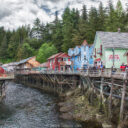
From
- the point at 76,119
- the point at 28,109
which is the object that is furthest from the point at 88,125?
the point at 28,109

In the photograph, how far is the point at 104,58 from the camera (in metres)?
24.0

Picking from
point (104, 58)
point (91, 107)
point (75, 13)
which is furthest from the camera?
point (75, 13)

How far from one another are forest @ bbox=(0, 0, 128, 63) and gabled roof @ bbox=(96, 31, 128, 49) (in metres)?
17.4

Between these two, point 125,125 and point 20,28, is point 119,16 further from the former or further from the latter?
point 20,28

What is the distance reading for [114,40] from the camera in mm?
24828

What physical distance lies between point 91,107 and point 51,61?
31189 millimetres

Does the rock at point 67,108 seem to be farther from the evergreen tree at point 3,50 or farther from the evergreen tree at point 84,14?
the evergreen tree at point 3,50

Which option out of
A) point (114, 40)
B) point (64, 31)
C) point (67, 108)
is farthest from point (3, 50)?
point (67, 108)

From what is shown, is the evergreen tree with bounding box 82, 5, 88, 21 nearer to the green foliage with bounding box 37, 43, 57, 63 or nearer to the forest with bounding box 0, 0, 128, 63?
the forest with bounding box 0, 0, 128, 63

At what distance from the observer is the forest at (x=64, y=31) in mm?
48375

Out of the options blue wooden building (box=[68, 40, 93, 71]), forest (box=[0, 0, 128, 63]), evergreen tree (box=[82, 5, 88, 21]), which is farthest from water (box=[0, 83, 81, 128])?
evergreen tree (box=[82, 5, 88, 21])

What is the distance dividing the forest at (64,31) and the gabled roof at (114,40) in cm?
1744

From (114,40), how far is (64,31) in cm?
3816

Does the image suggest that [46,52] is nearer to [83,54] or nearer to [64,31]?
[64,31]
